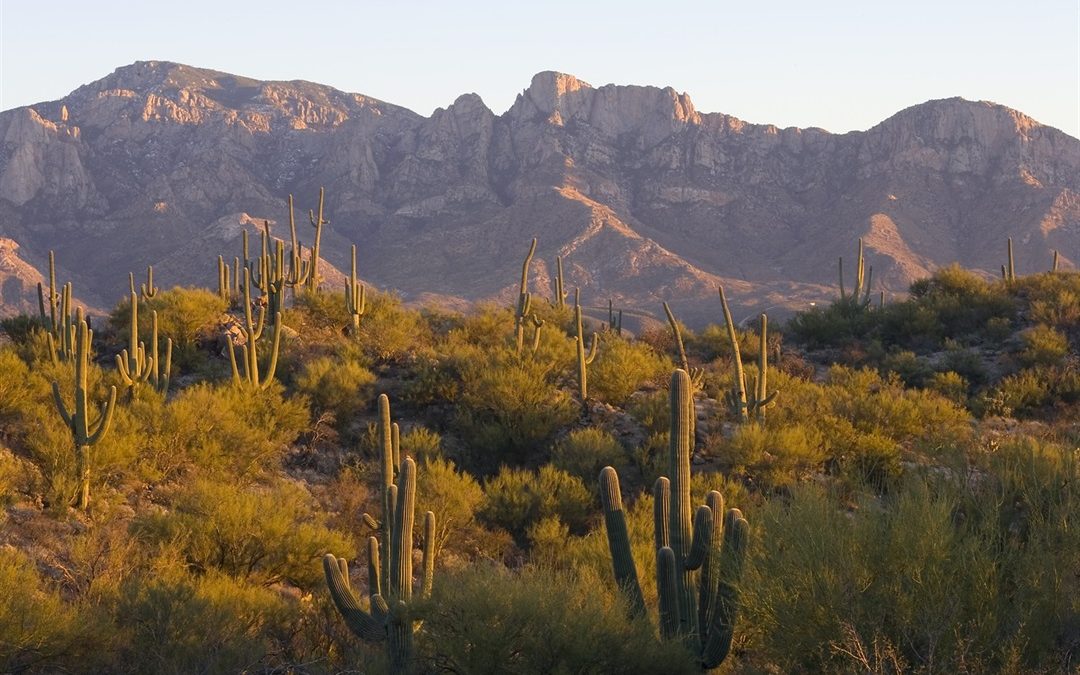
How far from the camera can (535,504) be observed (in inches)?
550

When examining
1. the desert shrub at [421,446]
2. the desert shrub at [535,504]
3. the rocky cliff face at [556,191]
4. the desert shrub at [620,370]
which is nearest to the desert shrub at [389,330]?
the desert shrub at [620,370]

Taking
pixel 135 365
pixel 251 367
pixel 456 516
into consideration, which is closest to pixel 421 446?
pixel 456 516

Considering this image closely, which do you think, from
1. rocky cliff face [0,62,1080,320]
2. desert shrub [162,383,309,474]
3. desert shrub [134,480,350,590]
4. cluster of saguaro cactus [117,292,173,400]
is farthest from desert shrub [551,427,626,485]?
rocky cliff face [0,62,1080,320]

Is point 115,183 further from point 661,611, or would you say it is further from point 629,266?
point 661,611

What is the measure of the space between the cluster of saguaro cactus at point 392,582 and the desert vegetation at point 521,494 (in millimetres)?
27

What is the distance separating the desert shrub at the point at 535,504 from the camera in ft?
45.4

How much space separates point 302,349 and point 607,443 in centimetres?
705

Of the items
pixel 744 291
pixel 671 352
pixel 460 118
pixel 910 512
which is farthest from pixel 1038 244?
pixel 910 512

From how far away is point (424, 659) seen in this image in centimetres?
870

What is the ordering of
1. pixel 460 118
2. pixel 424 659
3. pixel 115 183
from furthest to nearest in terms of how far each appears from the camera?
pixel 460 118, pixel 115 183, pixel 424 659

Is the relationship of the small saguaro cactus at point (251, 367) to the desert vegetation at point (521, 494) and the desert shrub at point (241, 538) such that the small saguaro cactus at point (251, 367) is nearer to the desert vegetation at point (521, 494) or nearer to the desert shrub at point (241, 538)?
the desert vegetation at point (521, 494)

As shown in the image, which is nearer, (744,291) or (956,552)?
(956,552)

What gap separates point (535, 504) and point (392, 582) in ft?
14.5

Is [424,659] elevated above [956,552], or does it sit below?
below
